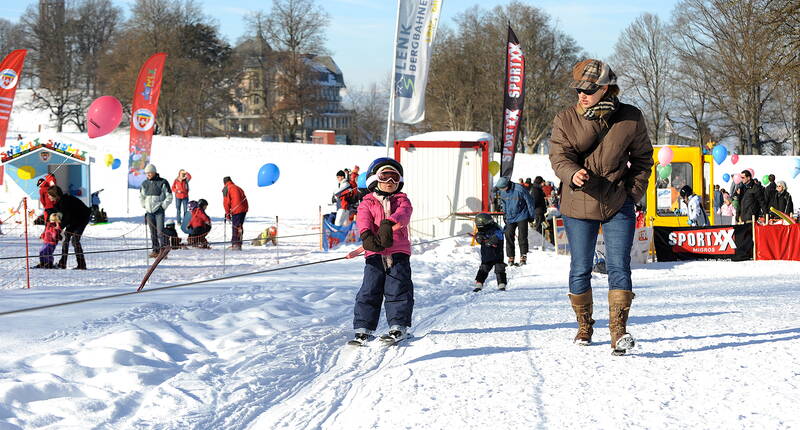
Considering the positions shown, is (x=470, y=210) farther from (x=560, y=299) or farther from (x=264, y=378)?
(x=264, y=378)

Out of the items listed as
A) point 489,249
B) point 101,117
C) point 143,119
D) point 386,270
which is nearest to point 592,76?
point 386,270

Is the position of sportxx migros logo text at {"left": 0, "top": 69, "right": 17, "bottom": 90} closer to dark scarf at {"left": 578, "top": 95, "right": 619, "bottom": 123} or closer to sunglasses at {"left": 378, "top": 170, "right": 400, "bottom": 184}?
sunglasses at {"left": 378, "top": 170, "right": 400, "bottom": 184}

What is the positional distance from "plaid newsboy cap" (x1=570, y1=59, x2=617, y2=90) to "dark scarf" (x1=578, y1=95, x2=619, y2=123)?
10 centimetres

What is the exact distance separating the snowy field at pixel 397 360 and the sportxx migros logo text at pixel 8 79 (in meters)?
13.8

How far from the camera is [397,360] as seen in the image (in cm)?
586

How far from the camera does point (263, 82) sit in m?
69.8

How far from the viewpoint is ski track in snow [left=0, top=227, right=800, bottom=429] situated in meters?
4.29

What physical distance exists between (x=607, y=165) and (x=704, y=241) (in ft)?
34.7

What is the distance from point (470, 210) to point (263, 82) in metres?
52.4

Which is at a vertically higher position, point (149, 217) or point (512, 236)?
point (149, 217)

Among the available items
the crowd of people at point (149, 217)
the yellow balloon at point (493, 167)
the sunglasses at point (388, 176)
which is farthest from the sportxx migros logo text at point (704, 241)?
the yellow balloon at point (493, 167)

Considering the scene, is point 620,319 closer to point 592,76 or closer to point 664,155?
point 592,76

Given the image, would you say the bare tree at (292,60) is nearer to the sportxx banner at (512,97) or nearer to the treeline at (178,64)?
the treeline at (178,64)

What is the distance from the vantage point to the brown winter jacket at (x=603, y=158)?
5.46 metres
